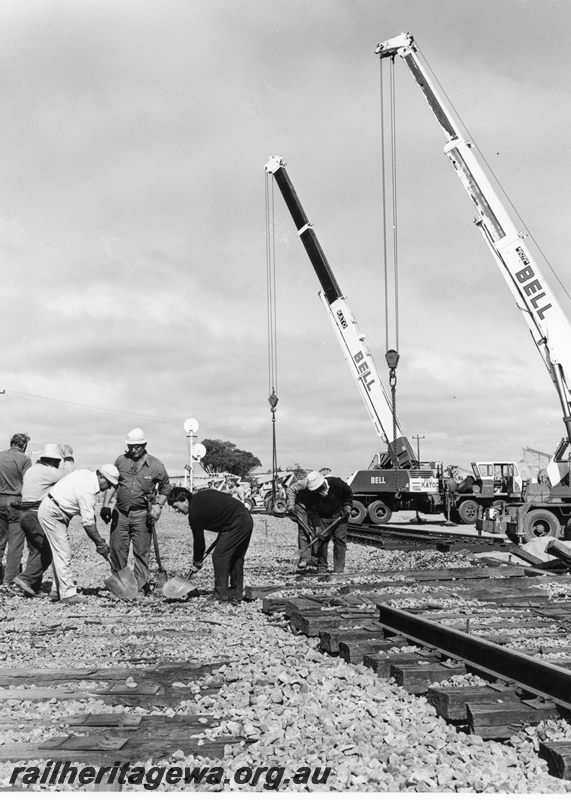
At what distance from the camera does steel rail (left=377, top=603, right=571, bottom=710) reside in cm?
452

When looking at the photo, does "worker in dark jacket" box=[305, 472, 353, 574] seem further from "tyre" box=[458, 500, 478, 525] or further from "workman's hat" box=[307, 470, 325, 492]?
"tyre" box=[458, 500, 478, 525]

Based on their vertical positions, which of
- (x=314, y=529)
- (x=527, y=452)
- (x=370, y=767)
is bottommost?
(x=370, y=767)

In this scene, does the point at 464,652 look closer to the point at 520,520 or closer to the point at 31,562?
the point at 31,562

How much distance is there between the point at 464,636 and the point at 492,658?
0.41 m

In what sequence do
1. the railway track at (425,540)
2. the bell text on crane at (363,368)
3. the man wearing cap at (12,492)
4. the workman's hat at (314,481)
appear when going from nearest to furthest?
1. the man wearing cap at (12,492)
2. the workman's hat at (314,481)
3. the railway track at (425,540)
4. the bell text on crane at (363,368)

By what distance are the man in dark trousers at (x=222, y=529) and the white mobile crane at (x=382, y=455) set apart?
49.7 ft

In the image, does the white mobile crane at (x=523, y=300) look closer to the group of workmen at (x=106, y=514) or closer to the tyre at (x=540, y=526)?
the tyre at (x=540, y=526)

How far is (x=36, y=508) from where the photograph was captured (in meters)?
9.68

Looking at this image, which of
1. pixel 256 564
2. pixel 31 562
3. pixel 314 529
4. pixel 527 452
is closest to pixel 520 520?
pixel 256 564

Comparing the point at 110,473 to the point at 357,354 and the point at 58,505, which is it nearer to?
the point at 58,505

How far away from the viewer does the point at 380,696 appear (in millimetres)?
4906

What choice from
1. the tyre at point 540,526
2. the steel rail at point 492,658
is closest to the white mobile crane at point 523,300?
the tyre at point 540,526

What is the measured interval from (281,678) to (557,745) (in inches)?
75.8

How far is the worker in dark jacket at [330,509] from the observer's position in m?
11.4
